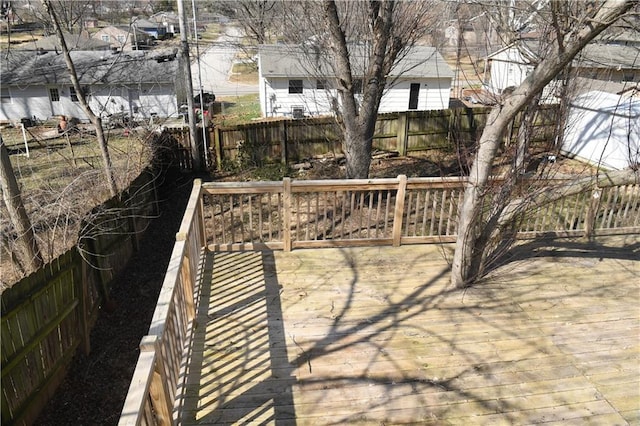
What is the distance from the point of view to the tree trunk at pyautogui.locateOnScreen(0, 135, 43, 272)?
202 inches

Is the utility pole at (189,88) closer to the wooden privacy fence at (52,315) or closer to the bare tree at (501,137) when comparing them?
the wooden privacy fence at (52,315)

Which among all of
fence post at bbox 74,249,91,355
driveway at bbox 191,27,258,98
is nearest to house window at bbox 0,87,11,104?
driveway at bbox 191,27,258,98

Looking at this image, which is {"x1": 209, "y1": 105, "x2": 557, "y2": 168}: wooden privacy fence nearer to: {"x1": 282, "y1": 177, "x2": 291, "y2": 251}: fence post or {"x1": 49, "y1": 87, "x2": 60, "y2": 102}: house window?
{"x1": 282, "y1": 177, "x2": 291, "y2": 251}: fence post

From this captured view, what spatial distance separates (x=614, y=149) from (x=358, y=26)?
273 inches

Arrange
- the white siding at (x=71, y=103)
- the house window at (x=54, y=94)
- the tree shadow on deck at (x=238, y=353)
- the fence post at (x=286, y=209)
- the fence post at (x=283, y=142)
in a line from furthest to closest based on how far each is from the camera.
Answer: the house window at (x=54, y=94)
the white siding at (x=71, y=103)
the fence post at (x=283, y=142)
the fence post at (x=286, y=209)
the tree shadow on deck at (x=238, y=353)

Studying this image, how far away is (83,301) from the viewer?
502 cm

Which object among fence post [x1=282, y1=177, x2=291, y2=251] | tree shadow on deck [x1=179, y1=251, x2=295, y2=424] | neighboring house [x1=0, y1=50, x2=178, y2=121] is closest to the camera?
tree shadow on deck [x1=179, y1=251, x2=295, y2=424]

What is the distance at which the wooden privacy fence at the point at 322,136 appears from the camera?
38.9 ft

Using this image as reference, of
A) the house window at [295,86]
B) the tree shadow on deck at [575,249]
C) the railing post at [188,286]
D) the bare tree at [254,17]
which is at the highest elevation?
the bare tree at [254,17]

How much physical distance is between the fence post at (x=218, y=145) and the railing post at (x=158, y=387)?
9.78 meters

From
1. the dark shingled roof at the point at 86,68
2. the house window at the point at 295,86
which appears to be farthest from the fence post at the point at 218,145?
the dark shingled roof at the point at 86,68

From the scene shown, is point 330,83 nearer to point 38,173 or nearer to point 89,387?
point 89,387

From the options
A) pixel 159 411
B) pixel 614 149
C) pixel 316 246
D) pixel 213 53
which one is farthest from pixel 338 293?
pixel 213 53

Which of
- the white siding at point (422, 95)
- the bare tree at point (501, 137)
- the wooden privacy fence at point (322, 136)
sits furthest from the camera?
the white siding at point (422, 95)
